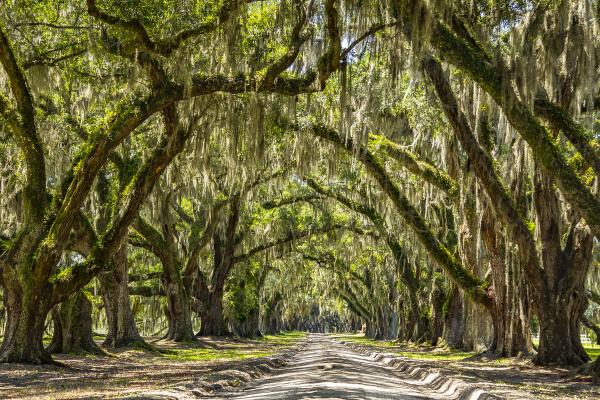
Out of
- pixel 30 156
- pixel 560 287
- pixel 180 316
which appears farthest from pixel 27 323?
pixel 180 316

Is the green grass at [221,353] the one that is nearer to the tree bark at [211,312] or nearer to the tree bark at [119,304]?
the tree bark at [119,304]

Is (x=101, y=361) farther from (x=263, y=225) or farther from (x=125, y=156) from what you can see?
(x=263, y=225)

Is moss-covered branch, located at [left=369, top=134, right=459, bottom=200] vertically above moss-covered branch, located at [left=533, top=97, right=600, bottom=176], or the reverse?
moss-covered branch, located at [left=369, top=134, right=459, bottom=200]

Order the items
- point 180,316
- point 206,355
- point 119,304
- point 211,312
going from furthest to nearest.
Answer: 1. point 211,312
2. point 180,316
3. point 206,355
4. point 119,304

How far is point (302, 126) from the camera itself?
16.8 metres

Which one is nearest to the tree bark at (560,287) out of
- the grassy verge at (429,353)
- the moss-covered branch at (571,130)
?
the grassy verge at (429,353)

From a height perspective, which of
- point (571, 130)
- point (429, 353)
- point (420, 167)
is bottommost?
point (429, 353)

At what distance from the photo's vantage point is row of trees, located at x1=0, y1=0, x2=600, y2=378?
438 inches

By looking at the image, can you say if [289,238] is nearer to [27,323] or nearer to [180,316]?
[180,316]

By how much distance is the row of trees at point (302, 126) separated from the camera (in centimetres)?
1112

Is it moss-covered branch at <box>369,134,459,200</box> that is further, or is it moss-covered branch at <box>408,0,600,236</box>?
moss-covered branch at <box>369,134,459,200</box>

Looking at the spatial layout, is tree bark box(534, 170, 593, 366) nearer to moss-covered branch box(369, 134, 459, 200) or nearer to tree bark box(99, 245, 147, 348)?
moss-covered branch box(369, 134, 459, 200)

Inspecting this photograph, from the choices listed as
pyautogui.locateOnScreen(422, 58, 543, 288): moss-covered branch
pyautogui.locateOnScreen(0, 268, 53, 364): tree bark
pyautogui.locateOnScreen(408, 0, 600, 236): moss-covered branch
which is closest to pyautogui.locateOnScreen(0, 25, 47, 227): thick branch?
pyautogui.locateOnScreen(0, 268, 53, 364): tree bark

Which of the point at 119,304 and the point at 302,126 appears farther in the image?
the point at 119,304
